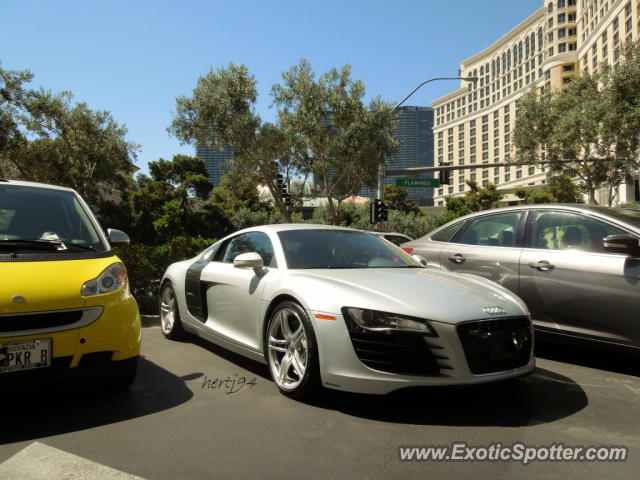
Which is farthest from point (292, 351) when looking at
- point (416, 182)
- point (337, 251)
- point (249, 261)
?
point (416, 182)

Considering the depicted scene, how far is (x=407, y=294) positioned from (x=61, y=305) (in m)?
2.16

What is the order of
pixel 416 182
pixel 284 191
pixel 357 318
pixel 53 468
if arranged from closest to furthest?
pixel 53 468 → pixel 357 318 → pixel 284 191 → pixel 416 182

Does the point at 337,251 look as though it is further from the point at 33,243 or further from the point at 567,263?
the point at 33,243

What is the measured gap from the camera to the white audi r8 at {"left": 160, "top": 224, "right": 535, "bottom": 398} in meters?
3.06

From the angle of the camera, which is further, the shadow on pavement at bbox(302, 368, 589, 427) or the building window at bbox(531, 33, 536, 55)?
the building window at bbox(531, 33, 536, 55)

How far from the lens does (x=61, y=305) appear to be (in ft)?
10.1

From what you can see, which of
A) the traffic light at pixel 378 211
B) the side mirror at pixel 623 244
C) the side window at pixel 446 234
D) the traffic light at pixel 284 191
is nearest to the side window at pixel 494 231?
the side window at pixel 446 234

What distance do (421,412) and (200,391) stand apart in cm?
164

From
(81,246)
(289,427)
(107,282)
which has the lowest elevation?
(289,427)

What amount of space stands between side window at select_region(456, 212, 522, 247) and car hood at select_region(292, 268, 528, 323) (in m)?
1.46

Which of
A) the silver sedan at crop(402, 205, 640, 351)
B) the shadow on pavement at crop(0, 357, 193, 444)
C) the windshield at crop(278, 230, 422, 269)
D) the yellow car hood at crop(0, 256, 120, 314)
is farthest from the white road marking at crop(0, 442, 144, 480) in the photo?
the silver sedan at crop(402, 205, 640, 351)

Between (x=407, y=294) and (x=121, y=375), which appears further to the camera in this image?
(x=121, y=375)

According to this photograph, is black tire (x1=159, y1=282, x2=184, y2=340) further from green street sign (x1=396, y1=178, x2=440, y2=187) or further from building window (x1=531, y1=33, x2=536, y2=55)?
building window (x1=531, y1=33, x2=536, y2=55)

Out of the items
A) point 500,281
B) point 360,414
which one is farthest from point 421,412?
point 500,281
